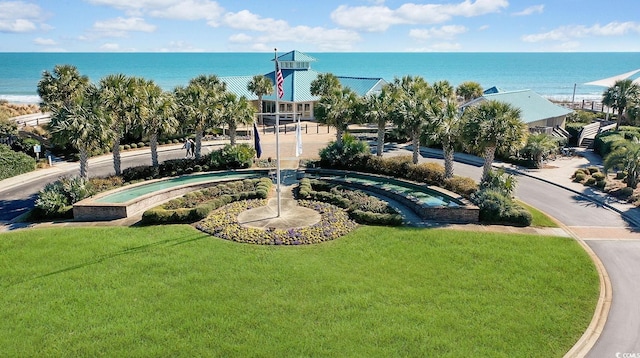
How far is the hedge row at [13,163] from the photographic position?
33781mm

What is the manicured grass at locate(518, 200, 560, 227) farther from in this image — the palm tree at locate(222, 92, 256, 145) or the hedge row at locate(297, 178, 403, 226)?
the palm tree at locate(222, 92, 256, 145)

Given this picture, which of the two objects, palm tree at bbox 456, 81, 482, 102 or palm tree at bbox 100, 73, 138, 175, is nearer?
palm tree at bbox 100, 73, 138, 175

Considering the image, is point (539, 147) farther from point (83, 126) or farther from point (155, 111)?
point (83, 126)

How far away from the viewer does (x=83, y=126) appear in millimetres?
26953

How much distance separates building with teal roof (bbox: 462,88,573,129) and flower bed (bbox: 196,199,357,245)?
29220mm

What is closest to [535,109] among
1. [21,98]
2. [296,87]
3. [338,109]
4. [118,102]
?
[338,109]

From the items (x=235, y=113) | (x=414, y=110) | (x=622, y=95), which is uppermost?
(x=622, y=95)

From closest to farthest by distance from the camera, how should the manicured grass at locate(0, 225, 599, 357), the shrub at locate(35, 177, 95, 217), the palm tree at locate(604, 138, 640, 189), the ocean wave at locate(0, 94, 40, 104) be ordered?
the manicured grass at locate(0, 225, 599, 357)
the shrub at locate(35, 177, 95, 217)
the palm tree at locate(604, 138, 640, 189)
the ocean wave at locate(0, 94, 40, 104)

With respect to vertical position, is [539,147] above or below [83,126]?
below

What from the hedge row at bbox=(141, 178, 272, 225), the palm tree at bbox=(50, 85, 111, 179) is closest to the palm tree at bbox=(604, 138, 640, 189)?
the hedge row at bbox=(141, 178, 272, 225)

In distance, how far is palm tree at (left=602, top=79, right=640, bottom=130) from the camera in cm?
4688

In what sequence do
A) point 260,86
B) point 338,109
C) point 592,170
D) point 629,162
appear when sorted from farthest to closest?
1. point 260,86
2. point 338,109
3. point 592,170
4. point 629,162

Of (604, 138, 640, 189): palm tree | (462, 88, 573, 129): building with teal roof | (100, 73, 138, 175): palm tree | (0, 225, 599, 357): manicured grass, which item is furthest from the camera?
(462, 88, 573, 129): building with teal roof

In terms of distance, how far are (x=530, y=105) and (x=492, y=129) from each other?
2628 centimetres
